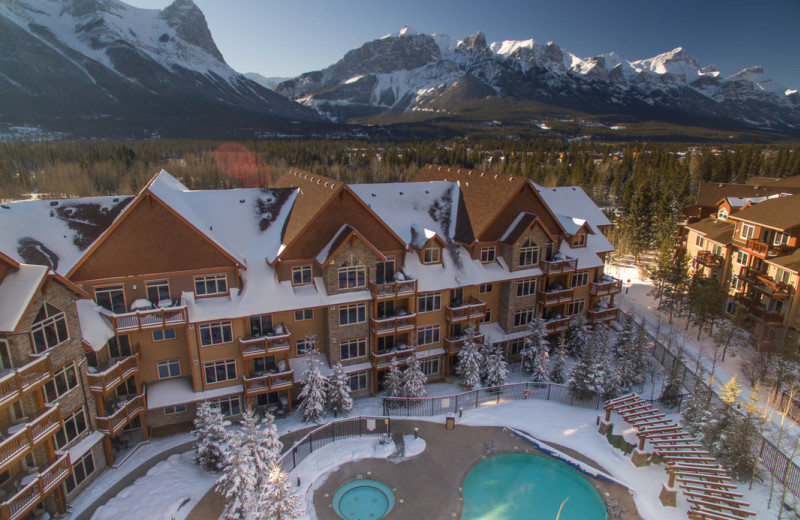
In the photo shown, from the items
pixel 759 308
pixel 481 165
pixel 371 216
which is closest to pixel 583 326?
pixel 759 308

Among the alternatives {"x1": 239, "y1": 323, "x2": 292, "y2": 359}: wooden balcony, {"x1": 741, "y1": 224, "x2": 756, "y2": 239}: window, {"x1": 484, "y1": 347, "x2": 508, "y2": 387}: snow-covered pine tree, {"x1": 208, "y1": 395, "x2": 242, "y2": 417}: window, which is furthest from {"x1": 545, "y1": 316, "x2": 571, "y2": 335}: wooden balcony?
{"x1": 208, "y1": 395, "x2": 242, "y2": 417}: window

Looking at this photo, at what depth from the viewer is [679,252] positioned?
175 feet

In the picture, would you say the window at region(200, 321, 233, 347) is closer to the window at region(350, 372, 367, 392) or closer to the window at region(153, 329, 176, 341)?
the window at region(153, 329, 176, 341)

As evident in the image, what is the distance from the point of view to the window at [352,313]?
29.2 m

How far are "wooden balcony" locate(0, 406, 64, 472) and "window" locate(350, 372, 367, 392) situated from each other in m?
16.2

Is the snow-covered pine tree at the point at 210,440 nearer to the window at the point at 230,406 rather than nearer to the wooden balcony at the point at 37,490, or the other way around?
the window at the point at 230,406

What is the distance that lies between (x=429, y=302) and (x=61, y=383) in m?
21.5

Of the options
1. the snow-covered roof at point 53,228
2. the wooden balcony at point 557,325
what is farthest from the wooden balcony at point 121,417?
the wooden balcony at point 557,325

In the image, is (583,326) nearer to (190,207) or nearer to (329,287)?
(329,287)

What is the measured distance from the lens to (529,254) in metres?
34.8

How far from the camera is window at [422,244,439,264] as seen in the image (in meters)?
32.2

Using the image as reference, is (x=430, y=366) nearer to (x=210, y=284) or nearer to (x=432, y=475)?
(x=432, y=475)

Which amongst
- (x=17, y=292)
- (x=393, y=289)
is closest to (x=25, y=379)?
(x=17, y=292)

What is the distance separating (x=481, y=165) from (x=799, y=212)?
9470cm
